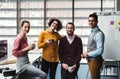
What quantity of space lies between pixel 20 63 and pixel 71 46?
787mm

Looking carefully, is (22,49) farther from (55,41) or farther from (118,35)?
(118,35)

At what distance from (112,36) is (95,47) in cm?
164

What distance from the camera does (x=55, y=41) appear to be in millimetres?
4223

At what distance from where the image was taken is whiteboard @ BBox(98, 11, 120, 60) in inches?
219

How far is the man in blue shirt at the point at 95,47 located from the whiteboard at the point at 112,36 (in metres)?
1.45

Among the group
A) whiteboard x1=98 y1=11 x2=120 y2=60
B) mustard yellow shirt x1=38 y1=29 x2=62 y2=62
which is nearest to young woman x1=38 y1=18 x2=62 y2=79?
mustard yellow shirt x1=38 y1=29 x2=62 y2=62

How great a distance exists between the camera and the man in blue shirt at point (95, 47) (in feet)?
13.3

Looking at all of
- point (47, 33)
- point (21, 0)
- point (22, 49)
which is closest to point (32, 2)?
point (21, 0)

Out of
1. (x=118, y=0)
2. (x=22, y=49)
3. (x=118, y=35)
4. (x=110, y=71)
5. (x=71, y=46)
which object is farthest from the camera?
(x=118, y=0)

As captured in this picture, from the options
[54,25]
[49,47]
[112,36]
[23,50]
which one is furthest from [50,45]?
[112,36]

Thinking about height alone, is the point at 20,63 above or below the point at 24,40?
below

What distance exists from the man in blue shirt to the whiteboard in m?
1.45

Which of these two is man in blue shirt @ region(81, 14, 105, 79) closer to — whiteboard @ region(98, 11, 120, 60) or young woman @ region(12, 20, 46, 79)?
young woman @ region(12, 20, 46, 79)

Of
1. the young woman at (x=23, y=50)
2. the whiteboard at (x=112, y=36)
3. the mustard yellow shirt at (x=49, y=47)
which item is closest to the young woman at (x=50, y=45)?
the mustard yellow shirt at (x=49, y=47)
